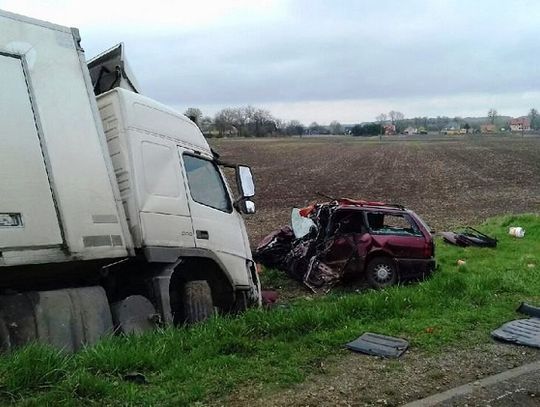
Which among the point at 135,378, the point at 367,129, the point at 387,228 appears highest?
the point at 367,129

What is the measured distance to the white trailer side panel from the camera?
590 centimetres

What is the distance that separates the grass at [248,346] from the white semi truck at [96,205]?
2.10 feet

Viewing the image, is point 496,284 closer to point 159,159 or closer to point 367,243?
point 367,243

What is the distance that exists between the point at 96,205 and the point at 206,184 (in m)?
1.87

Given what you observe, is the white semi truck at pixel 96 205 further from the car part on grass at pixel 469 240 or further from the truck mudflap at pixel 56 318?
the car part on grass at pixel 469 240

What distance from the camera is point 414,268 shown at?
11.6 meters

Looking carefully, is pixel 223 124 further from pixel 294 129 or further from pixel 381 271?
pixel 381 271

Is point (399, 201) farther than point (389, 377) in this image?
Yes

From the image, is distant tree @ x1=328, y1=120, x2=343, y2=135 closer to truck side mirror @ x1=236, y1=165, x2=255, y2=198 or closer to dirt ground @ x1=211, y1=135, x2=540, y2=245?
dirt ground @ x1=211, y1=135, x2=540, y2=245

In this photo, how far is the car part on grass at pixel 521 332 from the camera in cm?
631

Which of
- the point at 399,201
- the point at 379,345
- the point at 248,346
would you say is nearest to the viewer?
A: the point at 248,346

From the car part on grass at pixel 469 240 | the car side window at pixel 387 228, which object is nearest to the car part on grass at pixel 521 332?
the car side window at pixel 387 228

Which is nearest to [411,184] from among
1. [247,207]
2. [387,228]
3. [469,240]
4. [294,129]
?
[469,240]

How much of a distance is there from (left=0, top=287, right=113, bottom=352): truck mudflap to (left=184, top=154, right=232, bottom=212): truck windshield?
184cm
